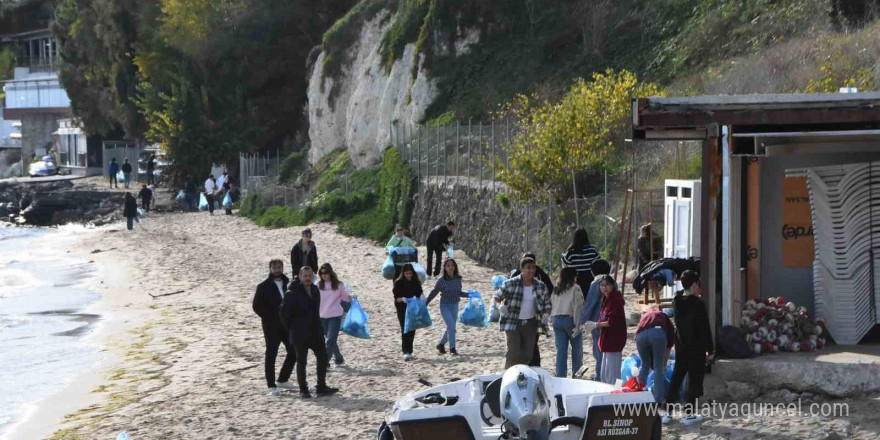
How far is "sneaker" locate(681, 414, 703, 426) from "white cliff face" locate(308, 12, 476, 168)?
92.2ft

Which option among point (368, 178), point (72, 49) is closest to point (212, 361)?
point (368, 178)

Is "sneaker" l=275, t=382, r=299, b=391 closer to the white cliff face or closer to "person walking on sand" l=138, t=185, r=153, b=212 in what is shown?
the white cliff face

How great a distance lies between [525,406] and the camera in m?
9.23

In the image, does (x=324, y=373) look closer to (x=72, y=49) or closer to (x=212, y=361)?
(x=212, y=361)

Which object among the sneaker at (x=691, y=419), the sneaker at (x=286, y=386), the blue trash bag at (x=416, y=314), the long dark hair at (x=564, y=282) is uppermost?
the long dark hair at (x=564, y=282)

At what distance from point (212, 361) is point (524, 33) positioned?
24395 mm

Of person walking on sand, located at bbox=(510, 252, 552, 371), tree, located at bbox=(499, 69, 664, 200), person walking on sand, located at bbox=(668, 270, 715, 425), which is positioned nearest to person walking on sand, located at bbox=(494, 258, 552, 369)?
person walking on sand, located at bbox=(510, 252, 552, 371)

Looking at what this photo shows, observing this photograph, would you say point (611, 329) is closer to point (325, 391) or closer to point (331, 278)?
point (325, 391)

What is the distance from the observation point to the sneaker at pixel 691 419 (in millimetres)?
11148

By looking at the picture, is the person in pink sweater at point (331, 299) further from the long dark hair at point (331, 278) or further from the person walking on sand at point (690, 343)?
the person walking on sand at point (690, 343)

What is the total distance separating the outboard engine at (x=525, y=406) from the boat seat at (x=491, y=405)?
1.50 feet

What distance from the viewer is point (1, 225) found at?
204 ft

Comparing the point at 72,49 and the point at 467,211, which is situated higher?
the point at 72,49

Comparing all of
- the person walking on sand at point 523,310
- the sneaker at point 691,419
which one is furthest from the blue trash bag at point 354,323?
the sneaker at point 691,419
